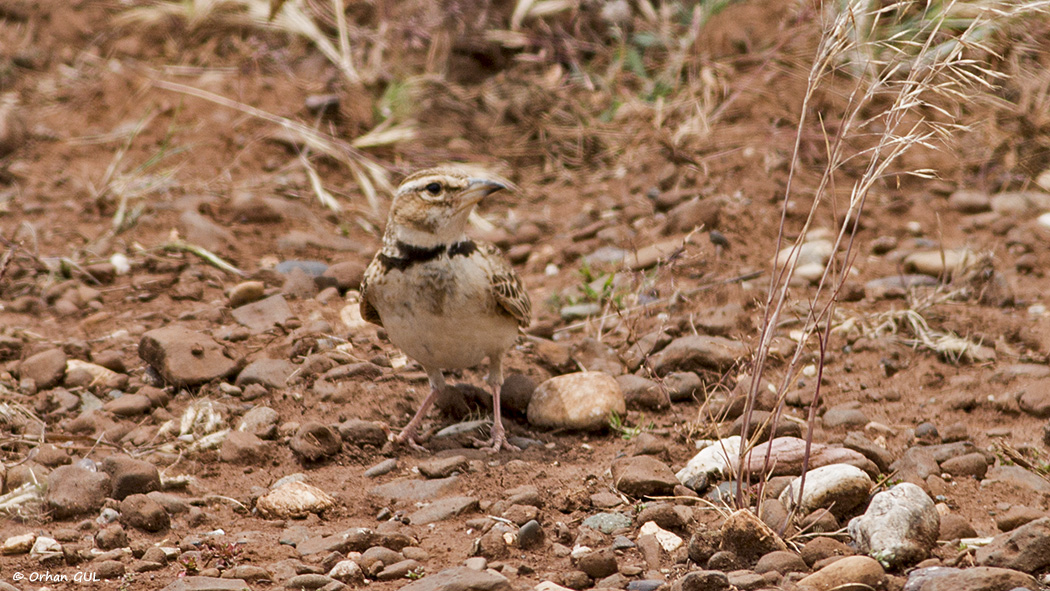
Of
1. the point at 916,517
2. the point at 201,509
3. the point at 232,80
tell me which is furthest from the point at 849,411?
the point at 232,80

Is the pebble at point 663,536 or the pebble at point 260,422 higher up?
the pebble at point 663,536

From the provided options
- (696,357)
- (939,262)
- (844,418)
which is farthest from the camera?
(939,262)

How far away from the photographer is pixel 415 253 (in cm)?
510

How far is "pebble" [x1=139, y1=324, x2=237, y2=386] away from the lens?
5.59 metres

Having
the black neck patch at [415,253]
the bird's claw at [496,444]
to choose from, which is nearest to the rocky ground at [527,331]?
the bird's claw at [496,444]

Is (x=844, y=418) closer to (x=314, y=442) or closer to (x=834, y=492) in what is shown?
(x=834, y=492)

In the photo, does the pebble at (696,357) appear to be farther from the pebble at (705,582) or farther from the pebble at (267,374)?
the pebble at (705,582)

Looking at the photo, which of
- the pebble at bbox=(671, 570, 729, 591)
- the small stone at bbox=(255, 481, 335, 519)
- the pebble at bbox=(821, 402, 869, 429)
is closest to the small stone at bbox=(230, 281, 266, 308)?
the small stone at bbox=(255, 481, 335, 519)

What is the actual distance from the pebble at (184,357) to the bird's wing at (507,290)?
61.8 inches

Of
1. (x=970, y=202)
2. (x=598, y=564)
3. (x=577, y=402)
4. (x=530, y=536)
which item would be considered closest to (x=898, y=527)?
(x=598, y=564)

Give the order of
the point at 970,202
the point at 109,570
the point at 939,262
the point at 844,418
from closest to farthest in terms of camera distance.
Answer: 1. the point at 109,570
2. the point at 844,418
3. the point at 939,262
4. the point at 970,202

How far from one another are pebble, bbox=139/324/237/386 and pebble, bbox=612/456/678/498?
2418mm

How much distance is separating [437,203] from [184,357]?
1.69 meters

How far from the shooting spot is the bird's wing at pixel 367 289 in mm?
5219
